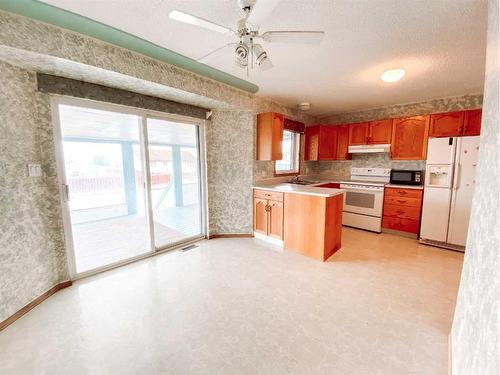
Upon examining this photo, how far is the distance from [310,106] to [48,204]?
4.09m

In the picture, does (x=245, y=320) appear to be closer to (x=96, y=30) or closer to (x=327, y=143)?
(x=96, y=30)

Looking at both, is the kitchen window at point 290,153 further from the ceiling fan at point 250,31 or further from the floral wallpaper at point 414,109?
the ceiling fan at point 250,31

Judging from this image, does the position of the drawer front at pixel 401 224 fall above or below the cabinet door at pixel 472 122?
below

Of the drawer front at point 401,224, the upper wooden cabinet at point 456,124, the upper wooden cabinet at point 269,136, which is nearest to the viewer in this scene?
the upper wooden cabinet at point 456,124

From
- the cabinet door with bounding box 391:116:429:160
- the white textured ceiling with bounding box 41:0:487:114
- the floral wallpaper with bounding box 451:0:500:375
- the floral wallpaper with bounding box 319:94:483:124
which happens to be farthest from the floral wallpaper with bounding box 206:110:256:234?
the floral wallpaper with bounding box 451:0:500:375

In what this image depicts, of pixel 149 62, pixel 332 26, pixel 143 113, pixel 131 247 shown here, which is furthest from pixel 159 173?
pixel 332 26

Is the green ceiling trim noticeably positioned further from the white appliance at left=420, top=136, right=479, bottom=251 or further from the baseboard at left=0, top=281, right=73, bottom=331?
the white appliance at left=420, top=136, right=479, bottom=251

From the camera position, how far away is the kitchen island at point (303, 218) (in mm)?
2785

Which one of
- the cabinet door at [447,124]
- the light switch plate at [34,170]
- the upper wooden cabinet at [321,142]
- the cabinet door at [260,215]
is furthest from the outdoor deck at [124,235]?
the cabinet door at [447,124]

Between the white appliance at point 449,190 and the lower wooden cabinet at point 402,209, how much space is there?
0.13m

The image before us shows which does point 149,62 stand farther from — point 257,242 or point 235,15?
point 257,242

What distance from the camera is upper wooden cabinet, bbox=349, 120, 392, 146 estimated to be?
3.83 meters

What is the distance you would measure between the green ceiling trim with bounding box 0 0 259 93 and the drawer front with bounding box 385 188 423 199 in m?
3.40

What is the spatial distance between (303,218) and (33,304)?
2.97 metres
